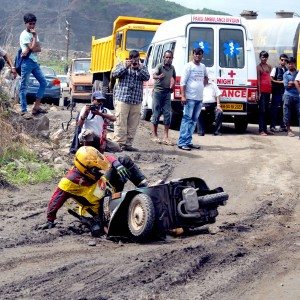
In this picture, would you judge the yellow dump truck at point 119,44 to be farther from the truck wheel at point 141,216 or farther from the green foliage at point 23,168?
the truck wheel at point 141,216

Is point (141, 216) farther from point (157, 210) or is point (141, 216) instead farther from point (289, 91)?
point (289, 91)

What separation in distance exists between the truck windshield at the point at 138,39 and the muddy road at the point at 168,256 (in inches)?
476

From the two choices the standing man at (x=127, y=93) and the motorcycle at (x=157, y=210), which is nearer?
the motorcycle at (x=157, y=210)

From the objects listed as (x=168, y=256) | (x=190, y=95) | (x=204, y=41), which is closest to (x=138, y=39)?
(x=204, y=41)

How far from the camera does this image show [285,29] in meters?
23.2

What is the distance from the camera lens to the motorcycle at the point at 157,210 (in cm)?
857

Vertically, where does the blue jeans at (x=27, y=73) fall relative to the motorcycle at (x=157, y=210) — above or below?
above

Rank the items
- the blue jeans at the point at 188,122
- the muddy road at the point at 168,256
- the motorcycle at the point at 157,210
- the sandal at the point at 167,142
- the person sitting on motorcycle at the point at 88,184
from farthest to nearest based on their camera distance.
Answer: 1. the sandal at the point at 167,142
2. the blue jeans at the point at 188,122
3. the person sitting on motorcycle at the point at 88,184
4. the motorcycle at the point at 157,210
5. the muddy road at the point at 168,256

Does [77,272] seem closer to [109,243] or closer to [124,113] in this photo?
[109,243]

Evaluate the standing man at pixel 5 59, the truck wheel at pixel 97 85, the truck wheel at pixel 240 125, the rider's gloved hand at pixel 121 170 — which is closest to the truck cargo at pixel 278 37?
the truck wheel at pixel 240 125

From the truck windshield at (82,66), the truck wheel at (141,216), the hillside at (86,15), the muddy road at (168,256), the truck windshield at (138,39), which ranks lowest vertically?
the muddy road at (168,256)

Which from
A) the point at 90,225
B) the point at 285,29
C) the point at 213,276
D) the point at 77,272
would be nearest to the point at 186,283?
the point at 213,276

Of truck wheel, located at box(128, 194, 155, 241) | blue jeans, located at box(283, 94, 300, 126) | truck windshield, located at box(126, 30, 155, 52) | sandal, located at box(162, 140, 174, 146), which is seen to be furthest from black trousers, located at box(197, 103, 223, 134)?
truck wheel, located at box(128, 194, 155, 241)

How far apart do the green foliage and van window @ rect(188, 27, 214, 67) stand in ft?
21.3
